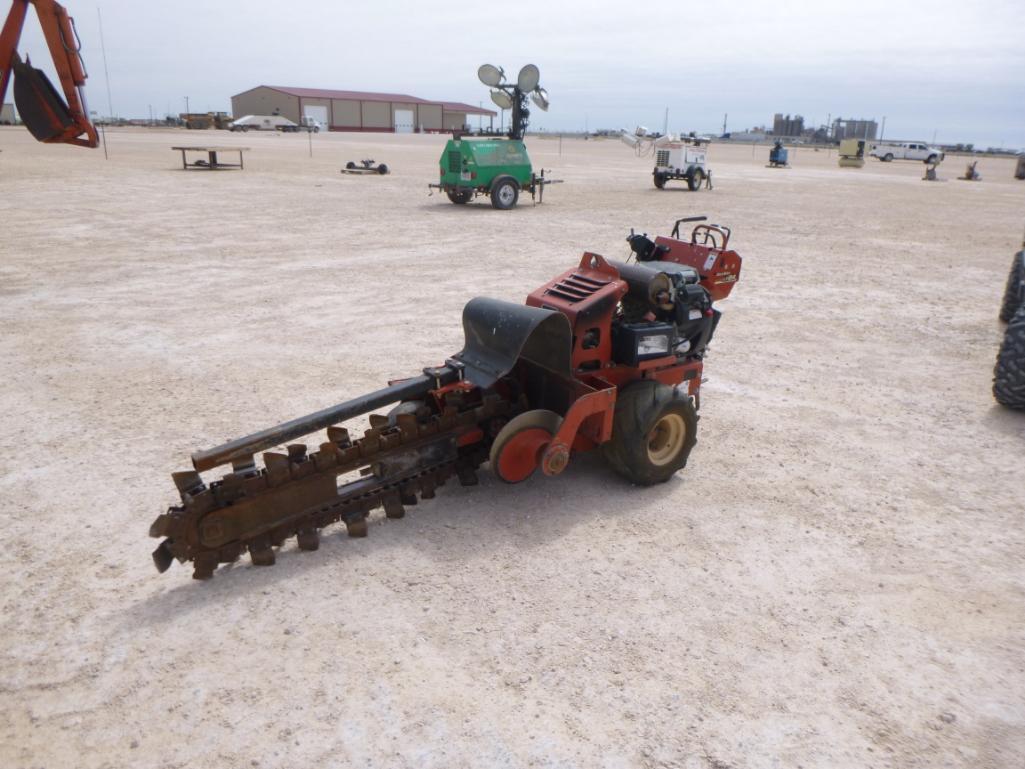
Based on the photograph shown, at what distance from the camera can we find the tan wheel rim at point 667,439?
4.12m

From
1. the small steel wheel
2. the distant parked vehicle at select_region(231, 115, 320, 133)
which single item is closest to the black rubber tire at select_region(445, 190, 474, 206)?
the small steel wheel

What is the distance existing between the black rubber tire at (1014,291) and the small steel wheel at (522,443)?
5.47m

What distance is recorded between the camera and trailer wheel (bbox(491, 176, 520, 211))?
1620 centimetres

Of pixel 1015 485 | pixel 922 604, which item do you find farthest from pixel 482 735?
pixel 1015 485

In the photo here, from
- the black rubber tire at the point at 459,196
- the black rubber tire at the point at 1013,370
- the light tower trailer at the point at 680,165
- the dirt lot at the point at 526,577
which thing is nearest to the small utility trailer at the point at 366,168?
the black rubber tire at the point at 459,196

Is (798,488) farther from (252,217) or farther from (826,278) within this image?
(252,217)

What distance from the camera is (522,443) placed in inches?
147

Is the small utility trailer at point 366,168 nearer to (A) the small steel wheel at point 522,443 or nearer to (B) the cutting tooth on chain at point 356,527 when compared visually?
(A) the small steel wheel at point 522,443

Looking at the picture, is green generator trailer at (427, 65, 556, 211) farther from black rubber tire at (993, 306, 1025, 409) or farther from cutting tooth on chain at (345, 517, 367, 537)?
cutting tooth on chain at (345, 517, 367, 537)

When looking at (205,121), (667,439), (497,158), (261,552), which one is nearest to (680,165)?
(497,158)

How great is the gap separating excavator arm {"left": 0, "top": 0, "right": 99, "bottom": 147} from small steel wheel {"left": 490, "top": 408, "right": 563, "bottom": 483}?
23.2 feet

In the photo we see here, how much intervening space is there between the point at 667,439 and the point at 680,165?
19655 millimetres

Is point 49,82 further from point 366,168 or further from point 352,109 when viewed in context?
point 352,109

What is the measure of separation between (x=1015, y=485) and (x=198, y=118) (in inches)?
2852
